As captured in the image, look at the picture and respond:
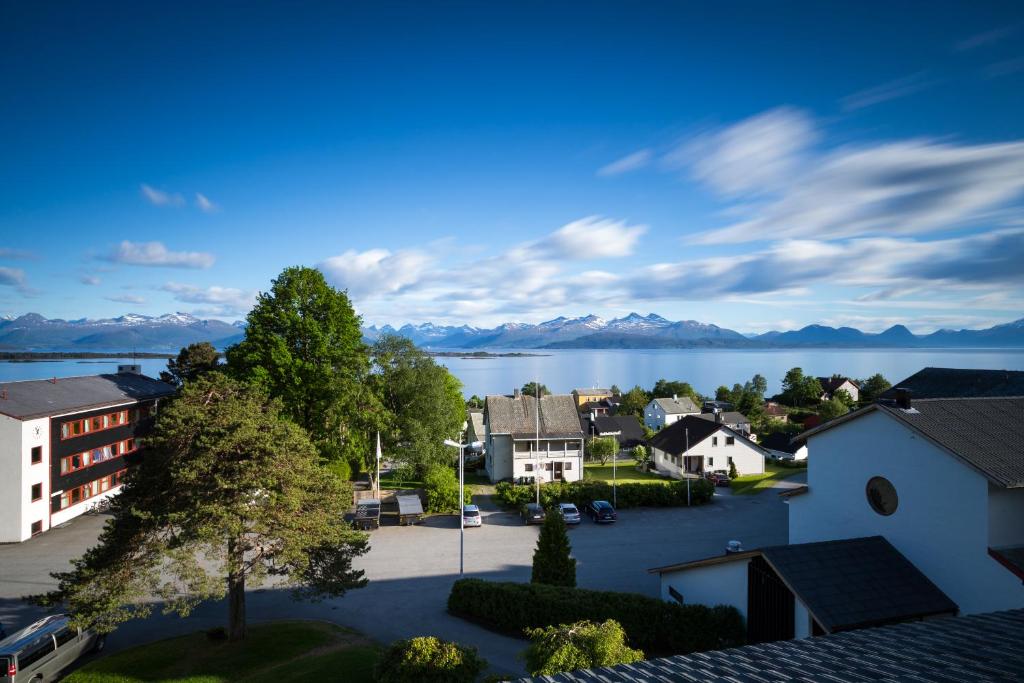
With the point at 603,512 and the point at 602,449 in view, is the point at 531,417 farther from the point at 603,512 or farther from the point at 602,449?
the point at 603,512

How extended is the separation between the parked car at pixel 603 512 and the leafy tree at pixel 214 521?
17.9 meters

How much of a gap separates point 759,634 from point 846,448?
704cm

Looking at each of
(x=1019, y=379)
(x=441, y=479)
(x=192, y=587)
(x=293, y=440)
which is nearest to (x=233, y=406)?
(x=293, y=440)

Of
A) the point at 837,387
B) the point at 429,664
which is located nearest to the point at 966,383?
the point at 429,664

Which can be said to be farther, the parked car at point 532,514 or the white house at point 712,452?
the white house at point 712,452

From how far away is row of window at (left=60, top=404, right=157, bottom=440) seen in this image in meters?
31.2

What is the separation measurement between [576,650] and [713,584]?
350 inches

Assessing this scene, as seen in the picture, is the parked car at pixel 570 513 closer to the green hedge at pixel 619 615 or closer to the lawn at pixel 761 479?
the green hedge at pixel 619 615

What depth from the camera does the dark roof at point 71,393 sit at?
28.8 metres

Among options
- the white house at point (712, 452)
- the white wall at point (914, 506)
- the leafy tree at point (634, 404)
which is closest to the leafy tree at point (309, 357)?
the white wall at point (914, 506)

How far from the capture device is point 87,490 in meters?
32.7

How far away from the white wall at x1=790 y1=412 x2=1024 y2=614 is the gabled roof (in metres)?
0.31

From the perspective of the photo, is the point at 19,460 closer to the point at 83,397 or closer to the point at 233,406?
the point at 83,397

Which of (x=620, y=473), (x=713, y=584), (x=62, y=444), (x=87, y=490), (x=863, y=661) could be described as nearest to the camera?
(x=863, y=661)
